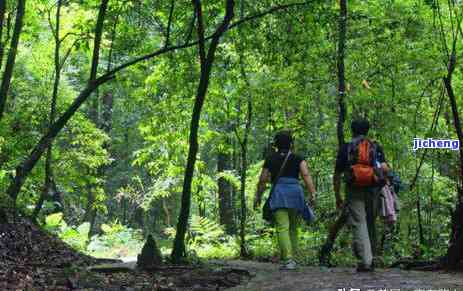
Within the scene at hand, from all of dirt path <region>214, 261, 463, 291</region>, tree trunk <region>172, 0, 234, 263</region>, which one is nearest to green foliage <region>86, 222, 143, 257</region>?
tree trunk <region>172, 0, 234, 263</region>

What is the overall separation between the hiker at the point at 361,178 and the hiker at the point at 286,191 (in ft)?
3.49

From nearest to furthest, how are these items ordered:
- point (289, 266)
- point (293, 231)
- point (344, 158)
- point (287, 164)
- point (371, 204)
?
point (344, 158) < point (371, 204) < point (289, 266) < point (287, 164) < point (293, 231)

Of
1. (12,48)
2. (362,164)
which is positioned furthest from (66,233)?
(362,164)

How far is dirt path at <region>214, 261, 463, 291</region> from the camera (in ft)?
20.0

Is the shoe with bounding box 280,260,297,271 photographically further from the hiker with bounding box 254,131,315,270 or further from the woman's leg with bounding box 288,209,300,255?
the woman's leg with bounding box 288,209,300,255

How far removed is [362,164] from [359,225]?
807 mm

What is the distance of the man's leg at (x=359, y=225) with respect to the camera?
774cm

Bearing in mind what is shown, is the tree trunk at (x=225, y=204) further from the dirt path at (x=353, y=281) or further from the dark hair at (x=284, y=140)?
the dirt path at (x=353, y=281)

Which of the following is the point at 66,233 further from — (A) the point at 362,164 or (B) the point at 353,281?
(B) the point at 353,281

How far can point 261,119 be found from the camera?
1383 cm

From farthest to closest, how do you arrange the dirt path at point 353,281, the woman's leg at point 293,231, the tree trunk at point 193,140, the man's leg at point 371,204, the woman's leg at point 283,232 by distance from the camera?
the tree trunk at point 193,140 < the woman's leg at point 293,231 < the woman's leg at point 283,232 < the man's leg at point 371,204 < the dirt path at point 353,281

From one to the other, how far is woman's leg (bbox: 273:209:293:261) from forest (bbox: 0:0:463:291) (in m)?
0.51

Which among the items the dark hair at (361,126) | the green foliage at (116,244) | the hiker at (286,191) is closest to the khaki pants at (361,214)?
the dark hair at (361,126)

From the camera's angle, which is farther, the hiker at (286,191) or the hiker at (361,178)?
the hiker at (286,191)
